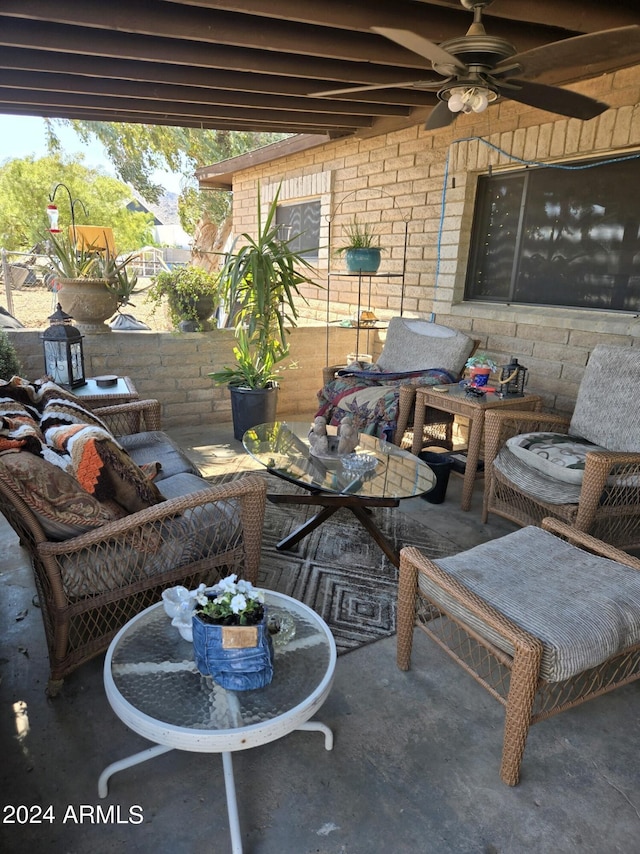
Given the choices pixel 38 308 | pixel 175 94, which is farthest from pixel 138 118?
pixel 38 308

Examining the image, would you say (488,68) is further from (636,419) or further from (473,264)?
(473,264)

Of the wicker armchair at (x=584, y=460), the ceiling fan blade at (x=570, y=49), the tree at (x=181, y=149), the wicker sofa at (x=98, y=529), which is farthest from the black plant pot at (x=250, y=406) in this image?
Result: the tree at (x=181, y=149)

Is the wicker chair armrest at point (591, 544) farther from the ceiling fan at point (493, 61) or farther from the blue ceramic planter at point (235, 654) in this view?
the ceiling fan at point (493, 61)

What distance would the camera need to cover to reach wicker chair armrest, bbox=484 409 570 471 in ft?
9.25

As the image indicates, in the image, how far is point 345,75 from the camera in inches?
135

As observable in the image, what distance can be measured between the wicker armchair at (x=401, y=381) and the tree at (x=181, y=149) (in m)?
10.4

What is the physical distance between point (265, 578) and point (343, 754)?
895mm

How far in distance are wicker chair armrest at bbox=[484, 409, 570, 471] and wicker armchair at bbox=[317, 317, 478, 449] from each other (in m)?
0.70

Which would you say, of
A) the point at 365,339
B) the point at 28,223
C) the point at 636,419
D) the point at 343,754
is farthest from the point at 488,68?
the point at 28,223

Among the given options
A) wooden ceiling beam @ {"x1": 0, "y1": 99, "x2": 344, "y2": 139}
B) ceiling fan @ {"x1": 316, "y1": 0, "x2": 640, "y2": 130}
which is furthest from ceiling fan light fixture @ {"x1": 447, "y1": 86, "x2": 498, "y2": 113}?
wooden ceiling beam @ {"x1": 0, "y1": 99, "x2": 344, "y2": 139}

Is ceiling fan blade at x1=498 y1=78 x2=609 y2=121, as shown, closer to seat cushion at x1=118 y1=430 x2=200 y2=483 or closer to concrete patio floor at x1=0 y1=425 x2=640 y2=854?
seat cushion at x1=118 y1=430 x2=200 y2=483

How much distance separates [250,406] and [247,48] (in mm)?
2252

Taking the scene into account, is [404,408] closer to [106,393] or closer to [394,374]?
[394,374]

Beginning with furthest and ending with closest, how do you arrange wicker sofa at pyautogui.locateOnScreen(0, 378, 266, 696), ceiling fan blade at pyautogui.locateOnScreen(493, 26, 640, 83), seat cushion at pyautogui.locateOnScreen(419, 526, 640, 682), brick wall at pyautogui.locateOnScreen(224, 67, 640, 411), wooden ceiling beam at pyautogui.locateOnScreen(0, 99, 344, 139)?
A: wooden ceiling beam at pyautogui.locateOnScreen(0, 99, 344, 139), brick wall at pyautogui.locateOnScreen(224, 67, 640, 411), ceiling fan blade at pyautogui.locateOnScreen(493, 26, 640, 83), wicker sofa at pyautogui.locateOnScreen(0, 378, 266, 696), seat cushion at pyautogui.locateOnScreen(419, 526, 640, 682)
